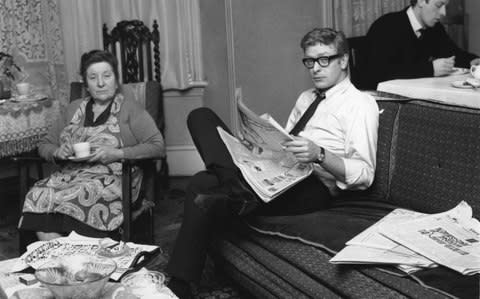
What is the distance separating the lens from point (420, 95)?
2.48 metres

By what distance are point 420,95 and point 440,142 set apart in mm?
245

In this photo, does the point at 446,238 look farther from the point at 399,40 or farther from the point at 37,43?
the point at 37,43

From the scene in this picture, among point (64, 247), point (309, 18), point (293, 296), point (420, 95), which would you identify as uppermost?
point (309, 18)

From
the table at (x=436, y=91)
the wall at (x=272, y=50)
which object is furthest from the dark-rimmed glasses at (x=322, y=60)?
the wall at (x=272, y=50)

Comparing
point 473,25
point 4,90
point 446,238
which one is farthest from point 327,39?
point 473,25

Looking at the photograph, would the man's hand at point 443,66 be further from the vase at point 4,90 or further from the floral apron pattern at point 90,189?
the vase at point 4,90

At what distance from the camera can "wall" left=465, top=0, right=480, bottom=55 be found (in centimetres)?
462

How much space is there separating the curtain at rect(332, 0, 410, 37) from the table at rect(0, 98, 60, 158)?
1887 mm

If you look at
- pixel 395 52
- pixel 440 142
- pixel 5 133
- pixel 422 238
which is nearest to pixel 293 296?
pixel 422 238

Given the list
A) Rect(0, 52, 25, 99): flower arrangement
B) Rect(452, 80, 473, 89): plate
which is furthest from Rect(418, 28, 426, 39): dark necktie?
Rect(0, 52, 25, 99): flower arrangement

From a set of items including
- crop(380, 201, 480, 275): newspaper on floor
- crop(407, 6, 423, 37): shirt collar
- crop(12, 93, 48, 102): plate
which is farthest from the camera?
crop(12, 93, 48, 102): plate

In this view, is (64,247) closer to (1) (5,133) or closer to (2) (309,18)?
(1) (5,133)

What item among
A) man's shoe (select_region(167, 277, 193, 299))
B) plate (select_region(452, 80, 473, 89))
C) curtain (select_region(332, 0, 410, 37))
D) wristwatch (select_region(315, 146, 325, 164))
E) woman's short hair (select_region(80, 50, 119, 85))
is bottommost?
man's shoe (select_region(167, 277, 193, 299))

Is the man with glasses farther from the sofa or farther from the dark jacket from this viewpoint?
the dark jacket
